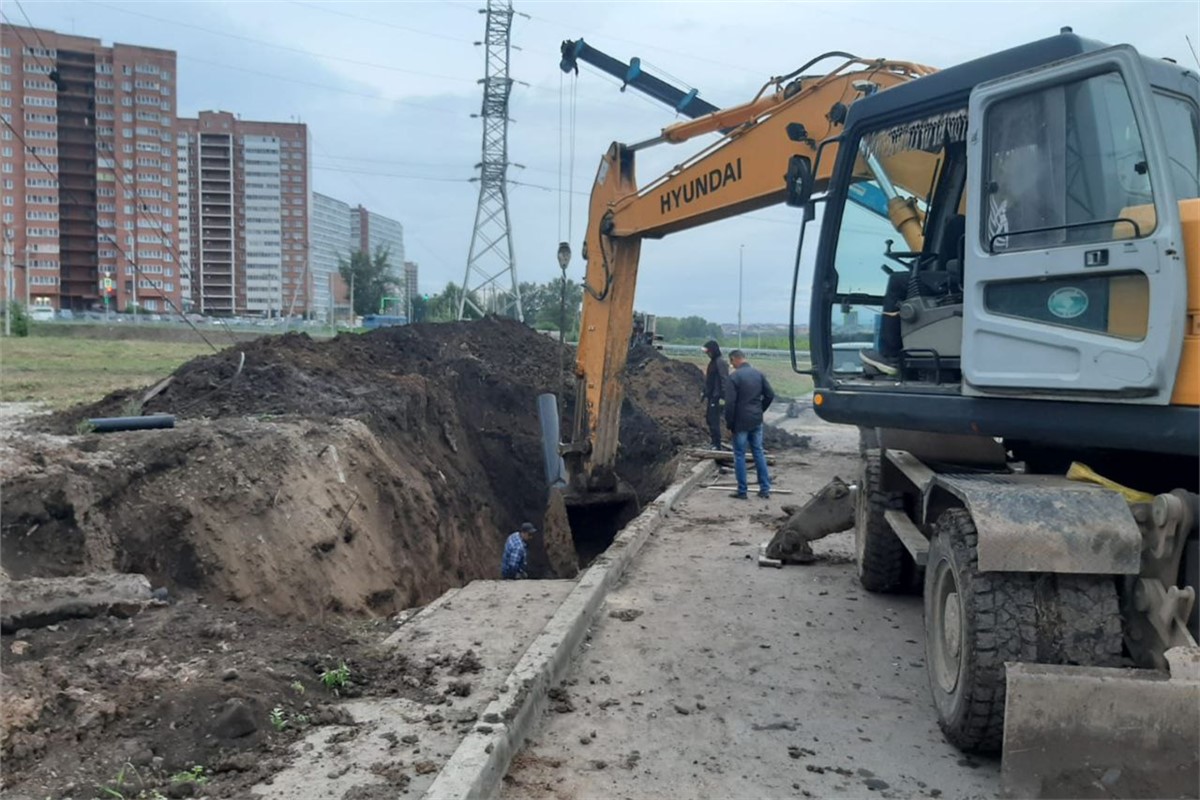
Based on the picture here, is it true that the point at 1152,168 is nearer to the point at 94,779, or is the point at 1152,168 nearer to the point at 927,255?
the point at 927,255

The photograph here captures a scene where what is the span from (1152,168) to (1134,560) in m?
1.57

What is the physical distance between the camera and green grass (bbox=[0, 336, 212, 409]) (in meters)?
16.3

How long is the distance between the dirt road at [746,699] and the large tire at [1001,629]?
27cm

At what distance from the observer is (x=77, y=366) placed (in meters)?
22.8

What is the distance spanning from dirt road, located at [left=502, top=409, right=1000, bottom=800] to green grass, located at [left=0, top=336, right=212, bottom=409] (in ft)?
37.5

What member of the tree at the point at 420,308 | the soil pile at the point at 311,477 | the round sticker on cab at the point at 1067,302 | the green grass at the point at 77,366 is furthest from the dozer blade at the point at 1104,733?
the tree at the point at 420,308

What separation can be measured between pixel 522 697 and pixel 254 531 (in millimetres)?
4011

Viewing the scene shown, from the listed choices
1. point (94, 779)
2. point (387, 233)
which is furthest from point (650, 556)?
point (387, 233)

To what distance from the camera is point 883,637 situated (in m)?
6.14

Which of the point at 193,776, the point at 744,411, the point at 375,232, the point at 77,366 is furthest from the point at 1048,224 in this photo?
the point at 375,232

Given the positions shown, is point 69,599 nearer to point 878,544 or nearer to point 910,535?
point 910,535

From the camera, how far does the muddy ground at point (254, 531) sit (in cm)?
414

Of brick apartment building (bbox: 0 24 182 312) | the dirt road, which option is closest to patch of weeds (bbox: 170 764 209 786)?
the dirt road

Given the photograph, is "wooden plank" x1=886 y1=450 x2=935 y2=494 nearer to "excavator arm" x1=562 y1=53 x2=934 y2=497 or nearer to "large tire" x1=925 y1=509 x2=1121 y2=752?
"large tire" x1=925 y1=509 x2=1121 y2=752
